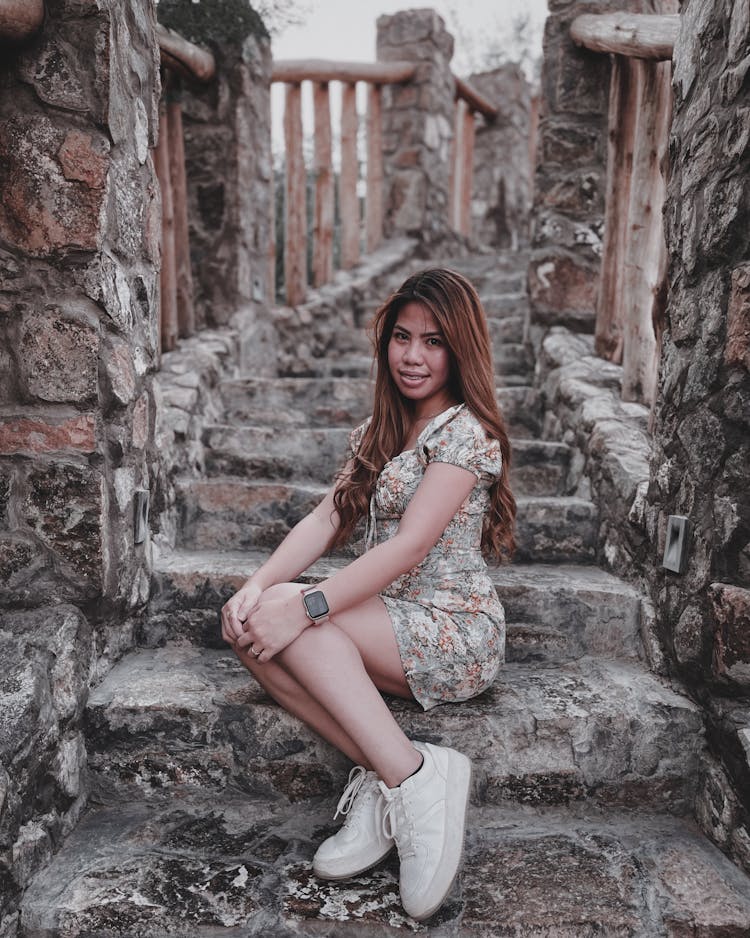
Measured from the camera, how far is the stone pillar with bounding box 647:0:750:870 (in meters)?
1.53

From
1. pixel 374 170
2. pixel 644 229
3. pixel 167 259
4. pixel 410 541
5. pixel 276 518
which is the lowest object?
pixel 276 518

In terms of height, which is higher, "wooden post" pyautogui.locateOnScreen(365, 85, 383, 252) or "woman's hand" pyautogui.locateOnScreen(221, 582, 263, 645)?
"wooden post" pyautogui.locateOnScreen(365, 85, 383, 252)

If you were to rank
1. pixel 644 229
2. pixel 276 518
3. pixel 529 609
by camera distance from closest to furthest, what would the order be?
pixel 529 609 → pixel 276 518 → pixel 644 229

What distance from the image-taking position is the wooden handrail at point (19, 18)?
4.89 ft

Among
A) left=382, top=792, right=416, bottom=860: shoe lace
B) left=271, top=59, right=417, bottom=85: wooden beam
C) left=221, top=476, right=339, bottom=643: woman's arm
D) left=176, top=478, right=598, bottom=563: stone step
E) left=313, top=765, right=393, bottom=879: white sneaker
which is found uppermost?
left=271, top=59, right=417, bottom=85: wooden beam

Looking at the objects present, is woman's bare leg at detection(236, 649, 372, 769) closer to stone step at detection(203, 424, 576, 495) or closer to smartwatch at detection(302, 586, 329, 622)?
smartwatch at detection(302, 586, 329, 622)

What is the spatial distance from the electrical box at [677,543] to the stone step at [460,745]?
30 cm

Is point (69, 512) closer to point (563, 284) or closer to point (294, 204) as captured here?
point (563, 284)

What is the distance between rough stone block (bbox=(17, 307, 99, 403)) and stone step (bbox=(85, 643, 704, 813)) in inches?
26.9

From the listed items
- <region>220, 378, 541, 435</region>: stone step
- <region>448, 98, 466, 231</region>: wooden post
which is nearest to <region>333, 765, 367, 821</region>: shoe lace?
<region>220, 378, 541, 435</region>: stone step

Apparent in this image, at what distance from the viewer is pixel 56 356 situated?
5.53 ft

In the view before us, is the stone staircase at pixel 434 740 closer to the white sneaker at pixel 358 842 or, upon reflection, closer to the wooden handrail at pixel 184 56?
the white sneaker at pixel 358 842

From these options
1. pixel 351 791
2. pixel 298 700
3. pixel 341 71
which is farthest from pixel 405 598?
pixel 341 71

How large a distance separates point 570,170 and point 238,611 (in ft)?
8.77
